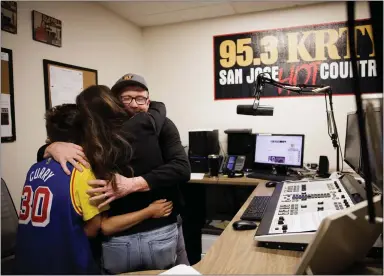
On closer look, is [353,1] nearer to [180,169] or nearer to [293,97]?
[180,169]

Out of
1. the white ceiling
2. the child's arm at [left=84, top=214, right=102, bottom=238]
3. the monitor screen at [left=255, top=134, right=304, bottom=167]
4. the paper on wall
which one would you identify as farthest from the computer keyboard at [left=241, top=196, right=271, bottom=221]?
the white ceiling

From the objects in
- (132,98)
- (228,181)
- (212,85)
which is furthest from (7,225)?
(212,85)

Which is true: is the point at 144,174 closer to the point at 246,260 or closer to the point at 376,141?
the point at 246,260

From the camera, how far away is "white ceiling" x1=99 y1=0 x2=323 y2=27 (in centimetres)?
290

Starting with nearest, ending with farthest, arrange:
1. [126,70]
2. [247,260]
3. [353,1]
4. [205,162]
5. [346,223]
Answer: [353,1] → [346,223] → [247,260] → [205,162] → [126,70]

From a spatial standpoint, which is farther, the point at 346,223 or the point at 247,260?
the point at 247,260

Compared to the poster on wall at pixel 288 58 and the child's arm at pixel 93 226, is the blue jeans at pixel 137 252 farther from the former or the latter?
the poster on wall at pixel 288 58

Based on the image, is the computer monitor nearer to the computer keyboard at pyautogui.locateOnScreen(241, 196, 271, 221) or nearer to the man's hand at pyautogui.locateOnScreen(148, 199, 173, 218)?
the computer keyboard at pyautogui.locateOnScreen(241, 196, 271, 221)

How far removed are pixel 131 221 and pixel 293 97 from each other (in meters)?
2.45

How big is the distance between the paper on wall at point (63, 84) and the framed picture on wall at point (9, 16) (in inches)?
15.5

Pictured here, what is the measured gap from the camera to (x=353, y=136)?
205 cm

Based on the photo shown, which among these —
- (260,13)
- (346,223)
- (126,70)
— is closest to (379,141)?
(346,223)

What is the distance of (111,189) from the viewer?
3.66 ft

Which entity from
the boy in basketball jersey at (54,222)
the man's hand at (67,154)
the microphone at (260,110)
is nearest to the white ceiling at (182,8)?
the microphone at (260,110)
